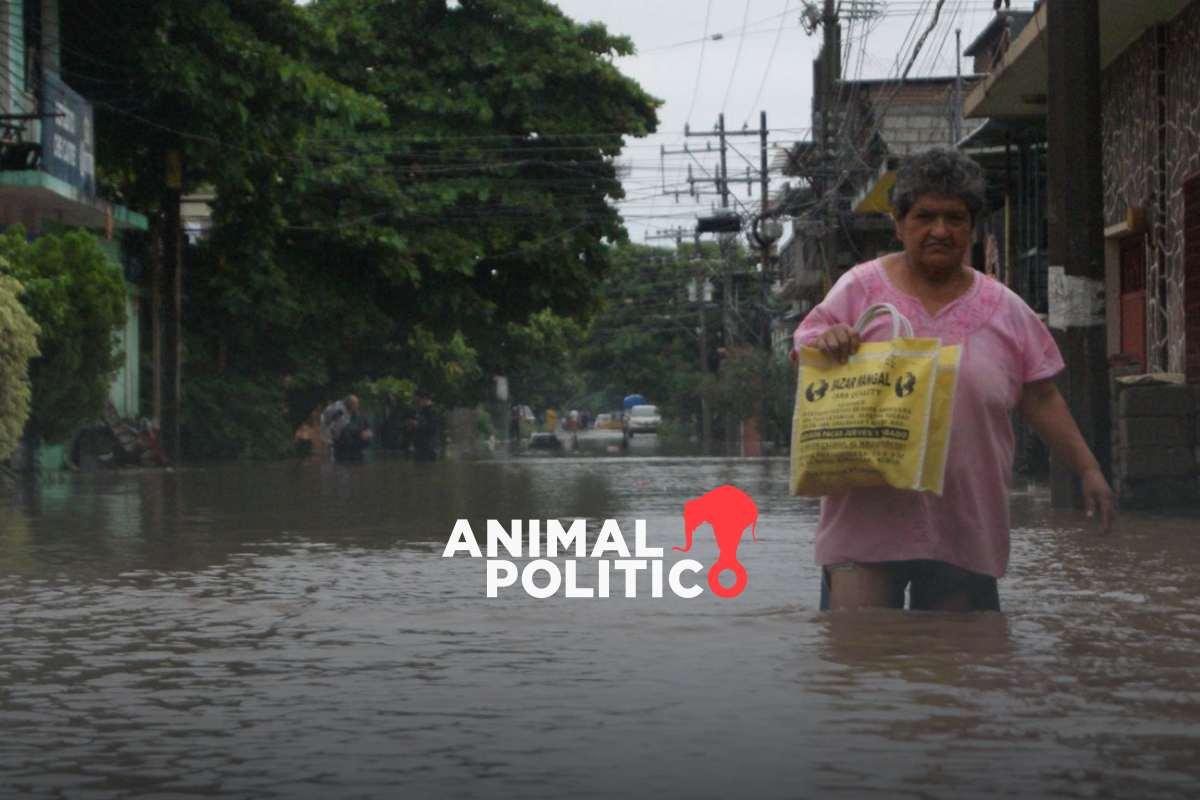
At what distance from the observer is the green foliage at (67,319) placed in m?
23.3

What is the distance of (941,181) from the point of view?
606cm

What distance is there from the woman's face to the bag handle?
0.15 meters

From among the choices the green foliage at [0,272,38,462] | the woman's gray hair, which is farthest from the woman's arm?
the green foliage at [0,272,38,462]

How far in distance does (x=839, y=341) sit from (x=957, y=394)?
0.34m

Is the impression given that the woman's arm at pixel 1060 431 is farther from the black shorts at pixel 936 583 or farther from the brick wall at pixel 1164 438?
the brick wall at pixel 1164 438

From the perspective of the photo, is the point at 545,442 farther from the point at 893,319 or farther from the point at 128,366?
the point at 893,319

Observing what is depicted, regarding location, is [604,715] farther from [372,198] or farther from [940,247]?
[372,198]

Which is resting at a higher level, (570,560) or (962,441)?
(962,441)

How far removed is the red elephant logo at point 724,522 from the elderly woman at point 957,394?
347cm

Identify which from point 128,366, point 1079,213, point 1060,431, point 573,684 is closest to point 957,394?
point 1060,431

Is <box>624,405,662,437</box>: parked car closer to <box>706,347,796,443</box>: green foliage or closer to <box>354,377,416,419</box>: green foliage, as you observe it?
<box>706,347,796,443</box>: green foliage

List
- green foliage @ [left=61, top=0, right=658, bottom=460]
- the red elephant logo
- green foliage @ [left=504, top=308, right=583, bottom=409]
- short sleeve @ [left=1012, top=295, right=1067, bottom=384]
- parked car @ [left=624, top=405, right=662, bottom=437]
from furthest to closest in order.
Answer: parked car @ [left=624, top=405, right=662, bottom=437]
green foliage @ [left=504, top=308, right=583, bottom=409]
green foliage @ [left=61, top=0, right=658, bottom=460]
the red elephant logo
short sleeve @ [left=1012, top=295, right=1067, bottom=384]

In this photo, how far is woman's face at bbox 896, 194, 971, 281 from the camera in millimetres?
6016

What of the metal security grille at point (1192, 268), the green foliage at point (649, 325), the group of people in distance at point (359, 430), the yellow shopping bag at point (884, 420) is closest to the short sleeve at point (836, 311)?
the yellow shopping bag at point (884, 420)
